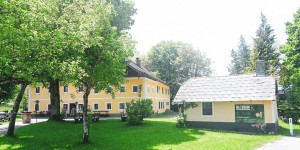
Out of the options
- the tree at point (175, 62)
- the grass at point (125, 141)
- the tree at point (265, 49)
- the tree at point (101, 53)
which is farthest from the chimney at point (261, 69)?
the tree at point (175, 62)

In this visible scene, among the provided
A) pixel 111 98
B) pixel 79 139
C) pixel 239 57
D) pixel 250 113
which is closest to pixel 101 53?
pixel 79 139

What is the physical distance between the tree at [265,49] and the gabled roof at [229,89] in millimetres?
22875

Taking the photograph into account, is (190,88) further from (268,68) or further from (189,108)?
(268,68)

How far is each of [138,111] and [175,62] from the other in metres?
36.8

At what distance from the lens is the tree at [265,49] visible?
46281mm

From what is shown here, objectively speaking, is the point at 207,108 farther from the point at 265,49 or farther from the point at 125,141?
the point at 265,49

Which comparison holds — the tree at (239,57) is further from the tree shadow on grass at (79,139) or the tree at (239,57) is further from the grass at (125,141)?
the grass at (125,141)

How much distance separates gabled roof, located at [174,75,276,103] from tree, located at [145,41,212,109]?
34532mm

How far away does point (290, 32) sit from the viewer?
38.0 metres

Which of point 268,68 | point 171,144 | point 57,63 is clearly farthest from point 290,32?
point 57,63

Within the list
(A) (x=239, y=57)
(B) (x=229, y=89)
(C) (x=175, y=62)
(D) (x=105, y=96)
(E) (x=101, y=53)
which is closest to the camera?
(E) (x=101, y=53)

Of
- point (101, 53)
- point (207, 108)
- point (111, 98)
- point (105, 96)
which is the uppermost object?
point (101, 53)

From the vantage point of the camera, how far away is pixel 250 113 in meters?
22.1

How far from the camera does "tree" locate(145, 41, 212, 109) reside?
205ft
